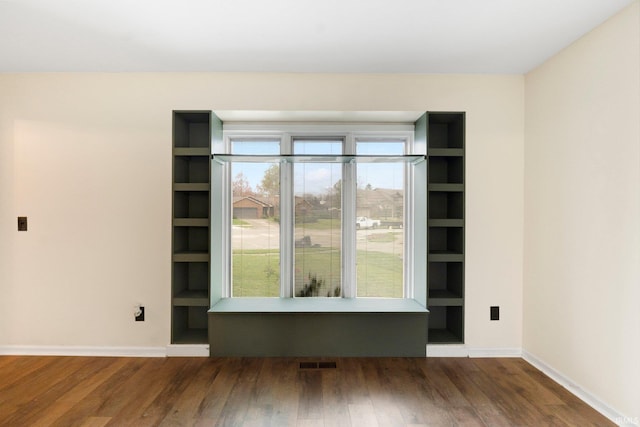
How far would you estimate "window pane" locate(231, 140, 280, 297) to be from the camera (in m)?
3.49

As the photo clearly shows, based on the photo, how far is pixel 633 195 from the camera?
2.05 meters

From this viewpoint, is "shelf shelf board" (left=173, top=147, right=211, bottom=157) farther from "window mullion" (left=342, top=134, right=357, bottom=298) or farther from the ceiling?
"window mullion" (left=342, top=134, right=357, bottom=298)

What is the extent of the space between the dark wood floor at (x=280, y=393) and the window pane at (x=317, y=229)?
77cm

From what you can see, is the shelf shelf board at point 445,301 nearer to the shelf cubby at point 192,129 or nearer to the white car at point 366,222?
the white car at point 366,222

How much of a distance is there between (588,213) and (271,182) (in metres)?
2.62

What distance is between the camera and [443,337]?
3182 mm

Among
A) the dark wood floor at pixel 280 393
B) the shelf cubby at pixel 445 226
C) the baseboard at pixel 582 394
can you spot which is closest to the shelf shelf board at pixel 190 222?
the dark wood floor at pixel 280 393

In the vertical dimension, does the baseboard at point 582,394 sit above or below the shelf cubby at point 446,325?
below

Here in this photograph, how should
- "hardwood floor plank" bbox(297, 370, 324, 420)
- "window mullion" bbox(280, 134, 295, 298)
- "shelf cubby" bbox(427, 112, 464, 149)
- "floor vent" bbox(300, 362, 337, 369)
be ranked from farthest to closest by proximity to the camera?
"window mullion" bbox(280, 134, 295, 298)
"shelf cubby" bbox(427, 112, 464, 149)
"floor vent" bbox(300, 362, 337, 369)
"hardwood floor plank" bbox(297, 370, 324, 420)

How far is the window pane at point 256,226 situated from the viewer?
349 cm

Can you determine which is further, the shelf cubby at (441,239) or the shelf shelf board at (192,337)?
the shelf cubby at (441,239)

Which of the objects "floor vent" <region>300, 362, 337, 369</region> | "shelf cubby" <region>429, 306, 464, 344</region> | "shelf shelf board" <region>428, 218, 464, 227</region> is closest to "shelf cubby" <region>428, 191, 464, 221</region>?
"shelf shelf board" <region>428, 218, 464, 227</region>

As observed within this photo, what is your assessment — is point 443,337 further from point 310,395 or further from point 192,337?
point 192,337

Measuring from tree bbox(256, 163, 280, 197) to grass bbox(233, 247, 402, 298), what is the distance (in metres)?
0.60
